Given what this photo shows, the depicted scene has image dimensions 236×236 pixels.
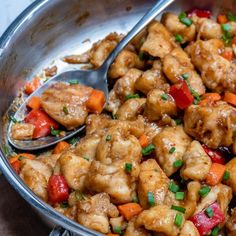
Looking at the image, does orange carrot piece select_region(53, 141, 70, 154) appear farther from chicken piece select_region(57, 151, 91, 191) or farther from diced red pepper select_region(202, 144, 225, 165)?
diced red pepper select_region(202, 144, 225, 165)

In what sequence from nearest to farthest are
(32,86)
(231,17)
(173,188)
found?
(173,188), (32,86), (231,17)

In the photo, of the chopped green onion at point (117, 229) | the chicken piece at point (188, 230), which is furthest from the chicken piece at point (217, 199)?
the chopped green onion at point (117, 229)

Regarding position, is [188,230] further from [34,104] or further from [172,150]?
[34,104]

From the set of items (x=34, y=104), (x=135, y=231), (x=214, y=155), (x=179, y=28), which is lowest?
(x=214, y=155)

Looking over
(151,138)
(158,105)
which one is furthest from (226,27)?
(151,138)

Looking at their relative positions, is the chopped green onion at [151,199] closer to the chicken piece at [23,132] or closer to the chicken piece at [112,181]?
the chicken piece at [112,181]

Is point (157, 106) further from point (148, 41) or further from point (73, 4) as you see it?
point (73, 4)
